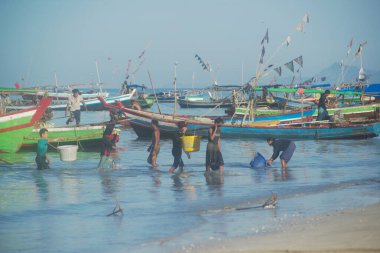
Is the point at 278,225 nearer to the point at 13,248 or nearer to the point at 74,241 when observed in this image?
the point at 74,241

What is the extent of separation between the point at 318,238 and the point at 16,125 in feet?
40.5

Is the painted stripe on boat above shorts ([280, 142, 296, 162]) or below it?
above

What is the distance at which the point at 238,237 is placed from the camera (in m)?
7.18

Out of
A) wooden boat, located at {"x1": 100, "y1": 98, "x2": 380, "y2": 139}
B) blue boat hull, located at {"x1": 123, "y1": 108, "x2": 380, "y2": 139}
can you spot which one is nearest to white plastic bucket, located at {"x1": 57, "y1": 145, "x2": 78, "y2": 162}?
wooden boat, located at {"x1": 100, "y1": 98, "x2": 380, "y2": 139}

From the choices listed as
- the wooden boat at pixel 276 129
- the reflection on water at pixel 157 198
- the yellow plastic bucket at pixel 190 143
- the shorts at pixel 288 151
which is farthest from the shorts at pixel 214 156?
the wooden boat at pixel 276 129

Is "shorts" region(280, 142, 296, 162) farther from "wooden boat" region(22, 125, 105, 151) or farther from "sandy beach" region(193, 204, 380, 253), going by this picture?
"wooden boat" region(22, 125, 105, 151)

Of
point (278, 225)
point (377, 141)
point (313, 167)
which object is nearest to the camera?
point (278, 225)

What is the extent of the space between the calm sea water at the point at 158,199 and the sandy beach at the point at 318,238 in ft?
1.27

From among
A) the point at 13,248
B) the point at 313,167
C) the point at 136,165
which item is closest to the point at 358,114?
the point at 313,167

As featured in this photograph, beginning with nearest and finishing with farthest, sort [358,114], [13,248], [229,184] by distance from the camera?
[13,248], [229,184], [358,114]

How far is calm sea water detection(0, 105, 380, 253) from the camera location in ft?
24.7

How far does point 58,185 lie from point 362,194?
6581 millimetres

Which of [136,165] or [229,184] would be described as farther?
[136,165]

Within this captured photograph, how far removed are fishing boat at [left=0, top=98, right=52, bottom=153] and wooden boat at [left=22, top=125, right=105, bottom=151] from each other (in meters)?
1.26
